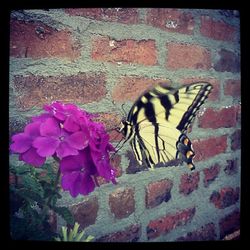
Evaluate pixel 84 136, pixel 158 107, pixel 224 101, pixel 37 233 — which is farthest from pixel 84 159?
pixel 224 101

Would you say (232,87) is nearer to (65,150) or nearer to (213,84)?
(213,84)

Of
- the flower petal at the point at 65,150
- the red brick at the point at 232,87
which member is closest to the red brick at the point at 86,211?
the flower petal at the point at 65,150

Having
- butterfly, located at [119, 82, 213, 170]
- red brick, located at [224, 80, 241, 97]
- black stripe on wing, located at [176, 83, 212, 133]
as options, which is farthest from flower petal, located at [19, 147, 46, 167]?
red brick, located at [224, 80, 241, 97]

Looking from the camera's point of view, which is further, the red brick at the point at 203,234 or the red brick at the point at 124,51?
the red brick at the point at 203,234

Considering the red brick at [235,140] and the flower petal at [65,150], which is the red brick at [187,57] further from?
the flower petal at [65,150]
